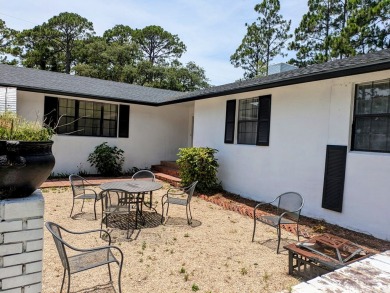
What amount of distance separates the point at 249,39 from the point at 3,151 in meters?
24.7

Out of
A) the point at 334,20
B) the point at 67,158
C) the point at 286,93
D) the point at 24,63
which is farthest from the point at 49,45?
the point at 286,93

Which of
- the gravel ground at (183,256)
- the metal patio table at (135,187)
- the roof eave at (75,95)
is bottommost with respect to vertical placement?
the gravel ground at (183,256)

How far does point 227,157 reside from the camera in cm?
850

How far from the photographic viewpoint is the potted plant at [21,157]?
5.76 ft

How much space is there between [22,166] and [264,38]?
963 inches

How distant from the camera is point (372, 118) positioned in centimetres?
513

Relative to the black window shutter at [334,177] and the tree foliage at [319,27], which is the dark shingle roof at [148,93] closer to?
the black window shutter at [334,177]

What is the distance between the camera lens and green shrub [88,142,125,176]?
10.3m

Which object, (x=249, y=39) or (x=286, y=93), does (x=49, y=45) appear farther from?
(x=286, y=93)

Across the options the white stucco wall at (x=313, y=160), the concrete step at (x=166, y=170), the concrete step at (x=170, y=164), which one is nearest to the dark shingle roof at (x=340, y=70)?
the white stucco wall at (x=313, y=160)

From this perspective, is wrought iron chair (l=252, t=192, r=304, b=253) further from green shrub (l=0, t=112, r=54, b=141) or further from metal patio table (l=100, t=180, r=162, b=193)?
green shrub (l=0, t=112, r=54, b=141)

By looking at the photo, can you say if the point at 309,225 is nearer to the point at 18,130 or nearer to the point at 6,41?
the point at 18,130

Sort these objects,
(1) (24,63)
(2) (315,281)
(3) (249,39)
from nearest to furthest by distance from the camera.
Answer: (2) (315,281), (3) (249,39), (1) (24,63)

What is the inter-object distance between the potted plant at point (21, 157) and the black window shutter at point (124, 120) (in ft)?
30.8
